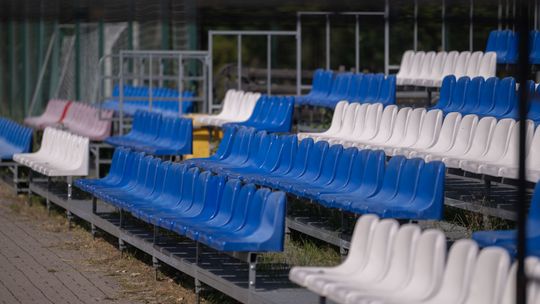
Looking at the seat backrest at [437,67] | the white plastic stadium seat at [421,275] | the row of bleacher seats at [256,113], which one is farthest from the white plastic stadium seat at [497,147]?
the seat backrest at [437,67]

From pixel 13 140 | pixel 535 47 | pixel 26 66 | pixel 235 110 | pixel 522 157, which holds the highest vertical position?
pixel 535 47

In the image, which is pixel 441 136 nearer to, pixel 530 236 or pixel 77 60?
pixel 530 236

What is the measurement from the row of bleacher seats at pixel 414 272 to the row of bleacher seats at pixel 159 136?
696cm

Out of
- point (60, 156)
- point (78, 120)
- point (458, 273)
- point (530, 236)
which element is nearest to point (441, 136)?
point (530, 236)

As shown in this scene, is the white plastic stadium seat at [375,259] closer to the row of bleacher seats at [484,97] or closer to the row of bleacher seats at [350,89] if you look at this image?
→ the row of bleacher seats at [484,97]

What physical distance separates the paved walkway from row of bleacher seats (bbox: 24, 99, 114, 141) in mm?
4357

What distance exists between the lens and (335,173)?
924 cm

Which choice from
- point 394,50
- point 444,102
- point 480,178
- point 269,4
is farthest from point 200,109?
point 480,178

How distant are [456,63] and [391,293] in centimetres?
833

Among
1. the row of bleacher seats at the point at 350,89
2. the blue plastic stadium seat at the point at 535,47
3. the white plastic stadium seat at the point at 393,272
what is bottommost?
the white plastic stadium seat at the point at 393,272

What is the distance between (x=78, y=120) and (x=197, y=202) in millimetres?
9345

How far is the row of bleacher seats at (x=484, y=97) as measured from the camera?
10.5 metres

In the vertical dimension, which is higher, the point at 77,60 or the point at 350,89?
the point at 77,60

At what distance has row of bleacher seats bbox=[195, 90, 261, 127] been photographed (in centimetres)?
1509
